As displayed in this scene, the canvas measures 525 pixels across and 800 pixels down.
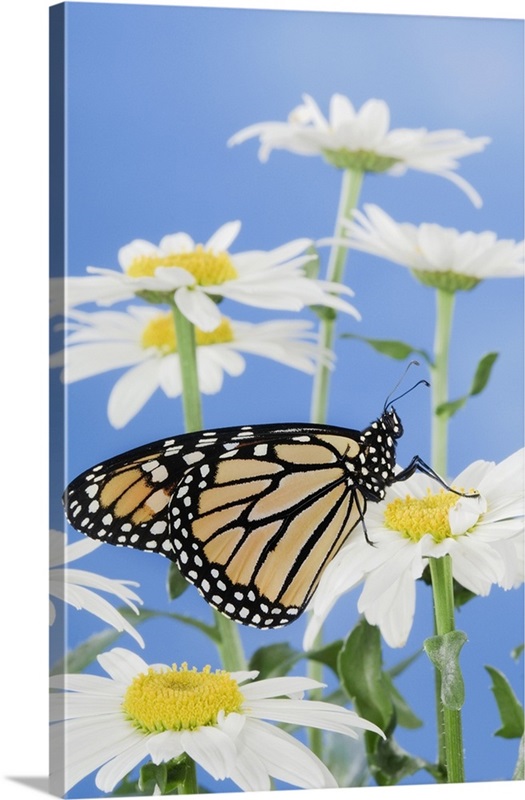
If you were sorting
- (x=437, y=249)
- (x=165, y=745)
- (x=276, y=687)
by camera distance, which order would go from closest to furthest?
(x=165, y=745) → (x=276, y=687) → (x=437, y=249)

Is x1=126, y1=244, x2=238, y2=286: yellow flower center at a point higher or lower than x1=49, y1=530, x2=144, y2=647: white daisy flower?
higher

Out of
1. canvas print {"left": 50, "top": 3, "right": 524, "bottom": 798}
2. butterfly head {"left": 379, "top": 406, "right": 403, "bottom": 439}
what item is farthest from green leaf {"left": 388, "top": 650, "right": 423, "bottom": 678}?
butterfly head {"left": 379, "top": 406, "right": 403, "bottom": 439}

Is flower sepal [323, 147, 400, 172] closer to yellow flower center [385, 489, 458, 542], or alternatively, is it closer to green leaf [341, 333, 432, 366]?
green leaf [341, 333, 432, 366]

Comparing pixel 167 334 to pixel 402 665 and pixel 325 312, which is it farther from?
pixel 402 665

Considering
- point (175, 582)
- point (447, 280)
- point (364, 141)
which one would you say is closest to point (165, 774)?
point (175, 582)

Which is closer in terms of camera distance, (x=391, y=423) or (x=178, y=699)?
(x=178, y=699)

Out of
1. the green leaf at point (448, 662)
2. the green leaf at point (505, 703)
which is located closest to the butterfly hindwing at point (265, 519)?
the green leaf at point (448, 662)

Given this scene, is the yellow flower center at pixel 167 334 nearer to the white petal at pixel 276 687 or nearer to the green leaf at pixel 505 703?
the white petal at pixel 276 687
